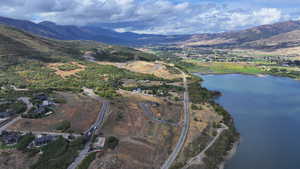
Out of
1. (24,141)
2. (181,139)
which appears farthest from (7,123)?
(181,139)

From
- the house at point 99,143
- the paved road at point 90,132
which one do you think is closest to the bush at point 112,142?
the house at point 99,143

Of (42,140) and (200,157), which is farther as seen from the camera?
(200,157)

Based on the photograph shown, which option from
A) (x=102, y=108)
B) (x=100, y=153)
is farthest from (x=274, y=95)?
(x=100, y=153)

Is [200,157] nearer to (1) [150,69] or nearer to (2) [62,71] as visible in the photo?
(2) [62,71]

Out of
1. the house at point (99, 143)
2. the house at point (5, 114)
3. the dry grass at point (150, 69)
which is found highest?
the dry grass at point (150, 69)

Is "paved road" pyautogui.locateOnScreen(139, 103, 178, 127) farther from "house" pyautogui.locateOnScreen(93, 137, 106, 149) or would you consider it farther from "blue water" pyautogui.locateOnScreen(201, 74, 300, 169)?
"blue water" pyautogui.locateOnScreen(201, 74, 300, 169)

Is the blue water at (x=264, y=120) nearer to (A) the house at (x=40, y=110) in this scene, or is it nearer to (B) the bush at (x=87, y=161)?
(B) the bush at (x=87, y=161)
